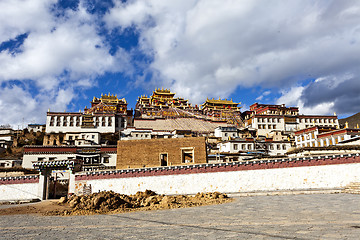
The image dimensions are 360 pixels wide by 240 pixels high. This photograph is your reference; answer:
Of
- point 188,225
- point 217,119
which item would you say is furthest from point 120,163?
point 217,119

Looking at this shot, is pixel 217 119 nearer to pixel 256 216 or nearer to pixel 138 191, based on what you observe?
pixel 138 191

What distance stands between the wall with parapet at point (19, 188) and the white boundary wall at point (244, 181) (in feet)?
21.2

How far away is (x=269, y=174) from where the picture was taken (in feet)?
80.6

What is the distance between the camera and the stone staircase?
21.2 metres

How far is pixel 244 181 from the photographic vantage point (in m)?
24.9

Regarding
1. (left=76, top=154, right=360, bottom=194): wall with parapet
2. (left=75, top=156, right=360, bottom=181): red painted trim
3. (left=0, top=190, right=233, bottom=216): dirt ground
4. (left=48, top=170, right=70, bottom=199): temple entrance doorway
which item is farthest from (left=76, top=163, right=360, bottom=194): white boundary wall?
(left=48, top=170, right=70, bottom=199): temple entrance doorway

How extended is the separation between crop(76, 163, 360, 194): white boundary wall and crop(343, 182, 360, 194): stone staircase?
0.60 meters

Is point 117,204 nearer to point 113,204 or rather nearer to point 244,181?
point 113,204

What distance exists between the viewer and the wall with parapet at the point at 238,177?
23.3 meters

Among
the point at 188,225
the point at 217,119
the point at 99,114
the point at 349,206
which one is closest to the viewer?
the point at 188,225

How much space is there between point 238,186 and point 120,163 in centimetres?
1313

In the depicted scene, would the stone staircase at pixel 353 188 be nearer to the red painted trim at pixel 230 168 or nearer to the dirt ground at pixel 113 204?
the red painted trim at pixel 230 168

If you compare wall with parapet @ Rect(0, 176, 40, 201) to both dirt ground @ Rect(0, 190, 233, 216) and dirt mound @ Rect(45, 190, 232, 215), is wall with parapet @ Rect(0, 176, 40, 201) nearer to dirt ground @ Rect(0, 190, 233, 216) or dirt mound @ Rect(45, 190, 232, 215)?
dirt ground @ Rect(0, 190, 233, 216)

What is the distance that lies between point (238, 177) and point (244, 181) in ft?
2.19
